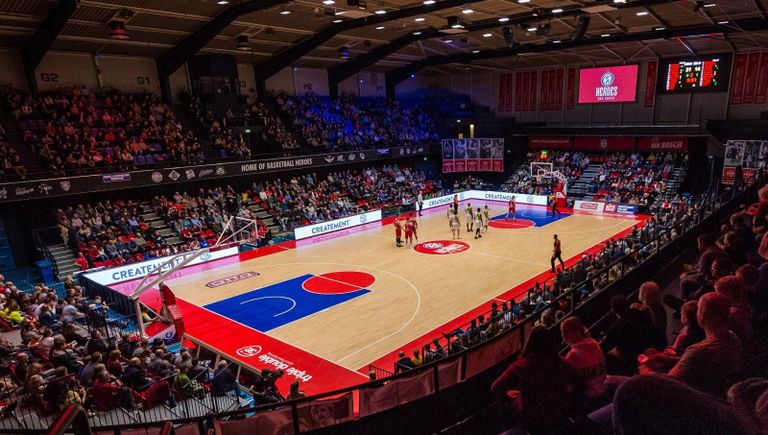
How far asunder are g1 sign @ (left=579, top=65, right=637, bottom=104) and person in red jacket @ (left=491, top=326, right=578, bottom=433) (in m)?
39.2

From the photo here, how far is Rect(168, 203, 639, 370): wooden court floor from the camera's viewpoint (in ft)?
44.5

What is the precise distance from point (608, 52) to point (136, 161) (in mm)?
32880

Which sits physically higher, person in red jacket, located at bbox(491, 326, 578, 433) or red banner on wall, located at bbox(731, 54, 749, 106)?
red banner on wall, located at bbox(731, 54, 749, 106)

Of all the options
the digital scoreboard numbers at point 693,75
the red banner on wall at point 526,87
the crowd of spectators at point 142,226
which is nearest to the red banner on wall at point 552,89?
the red banner on wall at point 526,87

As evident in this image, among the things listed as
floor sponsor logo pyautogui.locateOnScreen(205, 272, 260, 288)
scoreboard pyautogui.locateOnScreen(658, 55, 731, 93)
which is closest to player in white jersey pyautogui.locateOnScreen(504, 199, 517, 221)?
floor sponsor logo pyautogui.locateOnScreen(205, 272, 260, 288)

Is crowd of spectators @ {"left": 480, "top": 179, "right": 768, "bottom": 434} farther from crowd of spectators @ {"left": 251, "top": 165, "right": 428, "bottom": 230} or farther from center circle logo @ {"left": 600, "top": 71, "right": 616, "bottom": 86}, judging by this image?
center circle logo @ {"left": 600, "top": 71, "right": 616, "bottom": 86}

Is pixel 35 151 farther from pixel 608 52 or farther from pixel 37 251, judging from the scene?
pixel 608 52

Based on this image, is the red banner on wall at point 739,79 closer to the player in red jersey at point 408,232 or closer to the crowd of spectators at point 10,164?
the player in red jersey at point 408,232

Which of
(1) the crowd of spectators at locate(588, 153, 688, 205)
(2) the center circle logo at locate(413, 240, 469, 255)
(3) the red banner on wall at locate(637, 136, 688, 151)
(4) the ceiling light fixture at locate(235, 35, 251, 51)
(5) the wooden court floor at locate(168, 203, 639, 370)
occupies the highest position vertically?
(4) the ceiling light fixture at locate(235, 35, 251, 51)

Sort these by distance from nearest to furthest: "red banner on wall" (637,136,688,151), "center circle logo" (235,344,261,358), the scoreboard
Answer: "center circle logo" (235,344,261,358) < the scoreboard < "red banner on wall" (637,136,688,151)

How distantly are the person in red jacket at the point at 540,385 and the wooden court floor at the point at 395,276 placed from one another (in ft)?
28.2

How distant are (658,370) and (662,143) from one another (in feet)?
118

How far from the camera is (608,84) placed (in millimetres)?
37781

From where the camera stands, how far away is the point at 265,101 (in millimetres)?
34906
